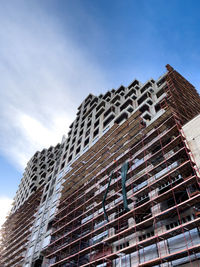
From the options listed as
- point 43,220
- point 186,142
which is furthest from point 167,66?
point 43,220

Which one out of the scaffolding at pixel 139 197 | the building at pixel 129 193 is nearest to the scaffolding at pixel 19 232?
the building at pixel 129 193

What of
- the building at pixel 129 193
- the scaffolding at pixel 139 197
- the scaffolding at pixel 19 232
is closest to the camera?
the scaffolding at pixel 139 197

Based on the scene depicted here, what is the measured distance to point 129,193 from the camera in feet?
89.0

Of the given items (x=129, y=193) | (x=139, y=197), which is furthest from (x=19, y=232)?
(x=139, y=197)

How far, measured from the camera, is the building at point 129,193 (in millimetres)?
20594

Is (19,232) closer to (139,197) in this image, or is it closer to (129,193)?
(129,193)

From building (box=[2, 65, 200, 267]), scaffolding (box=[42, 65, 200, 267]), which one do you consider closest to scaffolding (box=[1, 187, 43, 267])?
building (box=[2, 65, 200, 267])

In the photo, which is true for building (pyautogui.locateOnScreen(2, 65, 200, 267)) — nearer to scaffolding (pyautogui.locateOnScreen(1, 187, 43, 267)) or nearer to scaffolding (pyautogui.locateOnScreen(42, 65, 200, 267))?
scaffolding (pyautogui.locateOnScreen(42, 65, 200, 267))

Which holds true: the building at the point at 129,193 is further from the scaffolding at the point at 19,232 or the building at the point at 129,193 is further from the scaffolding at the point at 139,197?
the scaffolding at the point at 19,232

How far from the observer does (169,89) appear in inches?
1320

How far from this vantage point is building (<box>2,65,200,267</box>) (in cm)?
2059

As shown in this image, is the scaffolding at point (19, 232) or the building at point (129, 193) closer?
the building at point (129, 193)

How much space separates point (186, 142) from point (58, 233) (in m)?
23.7

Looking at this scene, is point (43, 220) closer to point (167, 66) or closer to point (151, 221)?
point (151, 221)
